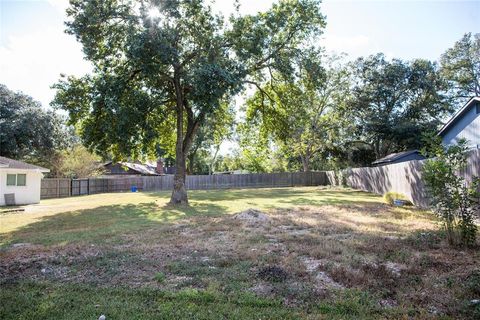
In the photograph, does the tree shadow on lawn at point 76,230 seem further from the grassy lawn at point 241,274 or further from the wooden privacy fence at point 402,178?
the wooden privacy fence at point 402,178

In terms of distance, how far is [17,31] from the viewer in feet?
25.6

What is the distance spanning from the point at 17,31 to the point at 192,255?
23.7 ft

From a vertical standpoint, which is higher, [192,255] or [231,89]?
[231,89]

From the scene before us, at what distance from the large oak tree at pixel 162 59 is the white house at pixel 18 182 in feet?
14.0

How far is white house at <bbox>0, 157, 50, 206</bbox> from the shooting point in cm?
1677

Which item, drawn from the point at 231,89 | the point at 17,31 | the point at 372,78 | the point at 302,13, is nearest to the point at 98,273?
the point at 17,31

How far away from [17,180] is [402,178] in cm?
2093

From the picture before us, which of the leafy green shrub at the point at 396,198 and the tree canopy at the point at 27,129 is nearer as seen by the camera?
the leafy green shrub at the point at 396,198

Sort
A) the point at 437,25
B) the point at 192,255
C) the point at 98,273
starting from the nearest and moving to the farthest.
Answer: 1. the point at 98,273
2. the point at 192,255
3. the point at 437,25

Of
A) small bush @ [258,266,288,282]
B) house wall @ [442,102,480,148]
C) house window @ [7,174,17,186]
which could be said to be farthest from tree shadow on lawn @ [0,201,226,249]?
house wall @ [442,102,480,148]

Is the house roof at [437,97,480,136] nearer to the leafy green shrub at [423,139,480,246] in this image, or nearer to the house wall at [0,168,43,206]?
the leafy green shrub at [423,139,480,246]

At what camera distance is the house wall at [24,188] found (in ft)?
55.2

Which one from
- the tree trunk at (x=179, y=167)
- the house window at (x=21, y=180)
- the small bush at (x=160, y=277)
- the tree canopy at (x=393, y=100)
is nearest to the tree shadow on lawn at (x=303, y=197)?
the tree trunk at (x=179, y=167)

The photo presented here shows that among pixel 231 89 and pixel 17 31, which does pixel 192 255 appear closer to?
pixel 17 31
